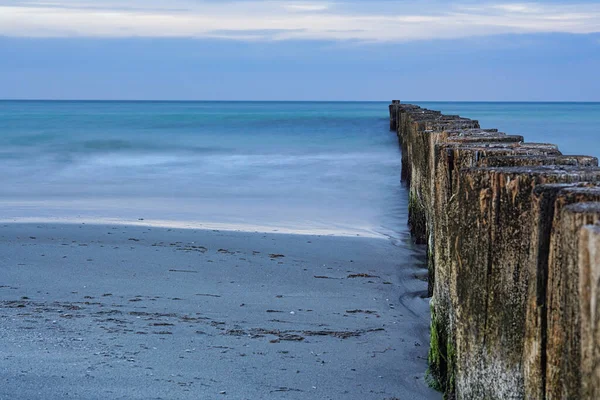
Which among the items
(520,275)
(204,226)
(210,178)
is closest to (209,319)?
(520,275)

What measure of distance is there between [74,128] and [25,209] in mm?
19302

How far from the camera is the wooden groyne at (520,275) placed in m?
1.51

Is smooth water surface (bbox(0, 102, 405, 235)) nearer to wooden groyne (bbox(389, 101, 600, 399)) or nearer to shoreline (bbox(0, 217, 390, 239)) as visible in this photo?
shoreline (bbox(0, 217, 390, 239))

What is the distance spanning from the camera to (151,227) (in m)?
7.96

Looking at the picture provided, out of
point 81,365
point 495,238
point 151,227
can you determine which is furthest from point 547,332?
point 151,227

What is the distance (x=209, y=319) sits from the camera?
4.47m

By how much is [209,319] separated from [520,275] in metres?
2.51

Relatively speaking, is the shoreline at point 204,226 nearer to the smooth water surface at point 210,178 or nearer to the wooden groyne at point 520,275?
the smooth water surface at point 210,178

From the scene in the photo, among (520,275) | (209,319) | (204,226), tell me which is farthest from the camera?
(204,226)

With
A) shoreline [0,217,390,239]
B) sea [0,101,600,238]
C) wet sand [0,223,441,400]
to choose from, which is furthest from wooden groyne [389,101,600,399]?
sea [0,101,600,238]

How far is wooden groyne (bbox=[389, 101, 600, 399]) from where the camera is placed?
4.96 ft

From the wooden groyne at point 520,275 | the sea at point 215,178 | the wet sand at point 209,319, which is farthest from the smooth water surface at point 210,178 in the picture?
the wooden groyne at point 520,275

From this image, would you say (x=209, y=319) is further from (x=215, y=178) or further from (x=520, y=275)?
(x=215, y=178)

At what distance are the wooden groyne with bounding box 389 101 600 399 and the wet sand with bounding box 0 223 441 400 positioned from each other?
2.09ft
